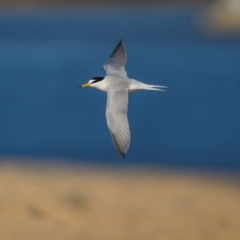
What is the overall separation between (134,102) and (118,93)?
923 cm

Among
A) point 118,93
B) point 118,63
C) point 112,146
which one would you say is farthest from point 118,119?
point 112,146

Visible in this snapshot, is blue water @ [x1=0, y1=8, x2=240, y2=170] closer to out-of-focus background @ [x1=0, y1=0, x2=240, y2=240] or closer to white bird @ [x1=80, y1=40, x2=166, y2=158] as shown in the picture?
out-of-focus background @ [x1=0, y1=0, x2=240, y2=240]

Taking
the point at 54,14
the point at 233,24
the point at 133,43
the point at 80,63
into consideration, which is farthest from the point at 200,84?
the point at 54,14

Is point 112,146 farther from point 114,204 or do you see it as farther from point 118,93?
point 118,93

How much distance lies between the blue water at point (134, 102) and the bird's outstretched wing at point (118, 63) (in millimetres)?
6717

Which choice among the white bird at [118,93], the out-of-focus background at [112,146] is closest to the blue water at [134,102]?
the out-of-focus background at [112,146]

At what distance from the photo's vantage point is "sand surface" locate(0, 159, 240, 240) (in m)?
11.2

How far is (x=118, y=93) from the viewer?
799cm

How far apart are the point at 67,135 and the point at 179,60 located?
4171mm

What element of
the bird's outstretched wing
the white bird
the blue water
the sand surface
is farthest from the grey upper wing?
the blue water

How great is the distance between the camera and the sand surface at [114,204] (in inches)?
440

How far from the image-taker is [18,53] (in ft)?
69.4

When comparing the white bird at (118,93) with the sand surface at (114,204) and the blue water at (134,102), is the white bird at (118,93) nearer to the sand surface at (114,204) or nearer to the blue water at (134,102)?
the sand surface at (114,204)

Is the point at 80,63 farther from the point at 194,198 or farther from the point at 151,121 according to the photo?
the point at 194,198
